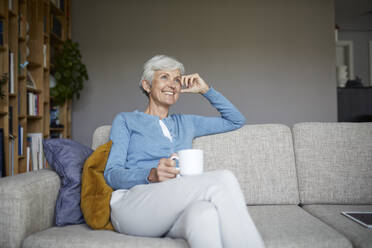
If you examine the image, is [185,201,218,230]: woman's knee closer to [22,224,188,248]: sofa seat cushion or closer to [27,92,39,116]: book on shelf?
[22,224,188,248]: sofa seat cushion

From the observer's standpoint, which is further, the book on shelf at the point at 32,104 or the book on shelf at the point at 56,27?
the book on shelf at the point at 56,27

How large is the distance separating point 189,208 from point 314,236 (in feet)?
1.59

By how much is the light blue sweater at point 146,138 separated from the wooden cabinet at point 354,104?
9.87 ft

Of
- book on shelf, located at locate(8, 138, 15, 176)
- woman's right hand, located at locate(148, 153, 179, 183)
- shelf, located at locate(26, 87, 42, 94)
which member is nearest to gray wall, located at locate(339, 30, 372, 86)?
shelf, located at locate(26, 87, 42, 94)

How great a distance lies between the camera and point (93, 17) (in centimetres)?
401

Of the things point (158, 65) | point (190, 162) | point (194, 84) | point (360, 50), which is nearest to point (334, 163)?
point (194, 84)

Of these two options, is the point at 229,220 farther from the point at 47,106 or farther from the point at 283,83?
the point at 283,83

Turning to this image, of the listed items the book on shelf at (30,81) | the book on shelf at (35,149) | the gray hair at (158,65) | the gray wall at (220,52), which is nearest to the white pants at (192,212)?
the gray hair at (158,65)

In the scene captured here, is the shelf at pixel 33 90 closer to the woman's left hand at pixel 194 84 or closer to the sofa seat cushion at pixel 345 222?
the woman's left hand at pixel 194 84

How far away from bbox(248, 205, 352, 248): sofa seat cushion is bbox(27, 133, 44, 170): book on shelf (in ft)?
7.90

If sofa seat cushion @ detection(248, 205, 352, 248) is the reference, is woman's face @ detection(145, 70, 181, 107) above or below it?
above

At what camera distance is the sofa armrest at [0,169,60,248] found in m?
1.12

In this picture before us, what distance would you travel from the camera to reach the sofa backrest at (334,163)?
1.61m

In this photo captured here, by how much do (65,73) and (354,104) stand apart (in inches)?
145
